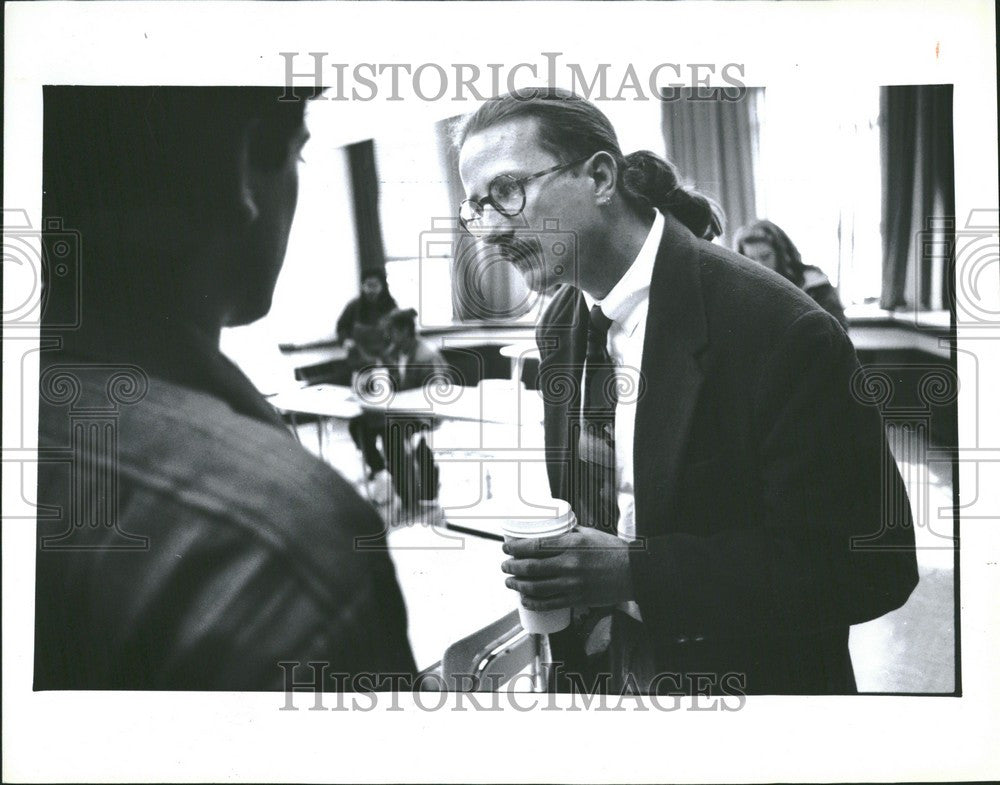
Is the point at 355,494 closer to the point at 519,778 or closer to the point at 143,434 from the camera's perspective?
the point at 143,434

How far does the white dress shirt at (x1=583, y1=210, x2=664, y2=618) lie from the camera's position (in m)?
1.75

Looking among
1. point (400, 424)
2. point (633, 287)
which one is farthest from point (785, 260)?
point (400, 424)

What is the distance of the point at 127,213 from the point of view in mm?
1812

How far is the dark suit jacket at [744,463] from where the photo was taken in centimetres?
172

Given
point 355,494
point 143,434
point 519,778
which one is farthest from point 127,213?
point 519,778

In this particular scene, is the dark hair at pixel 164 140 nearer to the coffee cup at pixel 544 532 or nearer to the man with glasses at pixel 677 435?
the man with glasses at pixel 677 435

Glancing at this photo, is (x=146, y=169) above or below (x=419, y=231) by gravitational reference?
above

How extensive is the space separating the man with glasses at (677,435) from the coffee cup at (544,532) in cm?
3

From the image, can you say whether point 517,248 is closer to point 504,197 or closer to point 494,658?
point 504,197

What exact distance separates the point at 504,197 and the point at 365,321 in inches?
16.0

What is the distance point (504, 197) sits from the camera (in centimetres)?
177

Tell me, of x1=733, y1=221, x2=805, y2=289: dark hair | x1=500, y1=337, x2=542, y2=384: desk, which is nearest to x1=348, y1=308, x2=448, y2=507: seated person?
→ x1=500, y1=337, x2=542, y2=384: desk

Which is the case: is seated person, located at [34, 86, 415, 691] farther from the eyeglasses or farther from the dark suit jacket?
the dark suit jacket

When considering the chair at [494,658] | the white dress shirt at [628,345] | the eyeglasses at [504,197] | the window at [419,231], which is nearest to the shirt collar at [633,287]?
the white dress shirt at [628,345]
